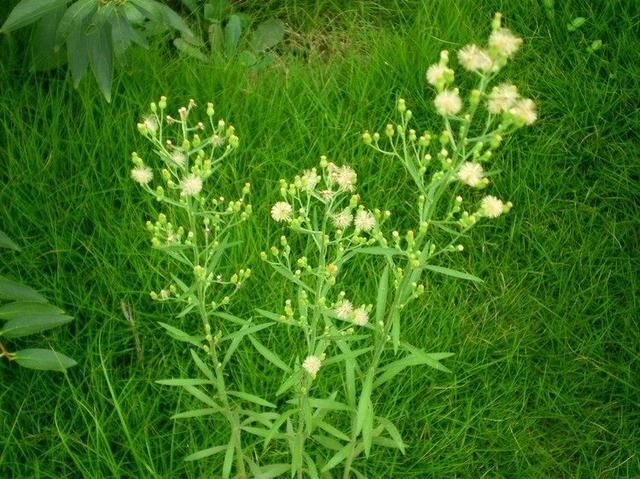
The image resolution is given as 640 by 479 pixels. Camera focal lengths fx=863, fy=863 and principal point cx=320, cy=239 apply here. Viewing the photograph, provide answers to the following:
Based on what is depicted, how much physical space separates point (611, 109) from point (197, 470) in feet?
5.46

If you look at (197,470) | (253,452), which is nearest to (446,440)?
(253,452)

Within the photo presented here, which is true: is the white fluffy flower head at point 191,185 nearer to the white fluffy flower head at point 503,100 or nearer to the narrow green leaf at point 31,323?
the white fluffy flower head at point 503,100

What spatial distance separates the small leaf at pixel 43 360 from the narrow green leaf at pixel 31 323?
6cm

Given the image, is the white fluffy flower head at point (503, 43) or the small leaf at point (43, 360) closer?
the white fluffy flower head at point (503, 43)

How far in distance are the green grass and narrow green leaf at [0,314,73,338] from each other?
8.0 inches

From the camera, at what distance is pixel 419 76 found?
8.69 ft

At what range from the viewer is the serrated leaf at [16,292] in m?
1.95

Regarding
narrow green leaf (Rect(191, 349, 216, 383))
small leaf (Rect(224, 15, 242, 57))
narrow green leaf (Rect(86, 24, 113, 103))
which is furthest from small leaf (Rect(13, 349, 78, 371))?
small leaf (Rect(224, 15, 242, 57))

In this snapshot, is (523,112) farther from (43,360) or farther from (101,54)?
(43,360)

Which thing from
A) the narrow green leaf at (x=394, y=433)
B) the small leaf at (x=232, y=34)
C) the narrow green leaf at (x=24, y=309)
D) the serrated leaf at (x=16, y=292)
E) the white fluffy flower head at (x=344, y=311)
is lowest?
the narrow green leaf at (x=394, y=433)

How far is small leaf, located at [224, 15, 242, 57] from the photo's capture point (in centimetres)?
271

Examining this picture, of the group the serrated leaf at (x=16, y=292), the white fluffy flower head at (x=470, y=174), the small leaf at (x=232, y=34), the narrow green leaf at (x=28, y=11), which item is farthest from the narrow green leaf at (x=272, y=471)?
the small leaf at (x=232, y=34)

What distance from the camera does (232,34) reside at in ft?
8.91

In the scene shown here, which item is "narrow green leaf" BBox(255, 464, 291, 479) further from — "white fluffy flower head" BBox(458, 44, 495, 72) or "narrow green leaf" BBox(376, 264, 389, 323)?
"white fluffy flower head" BBox(458, 44, 495, 72)
